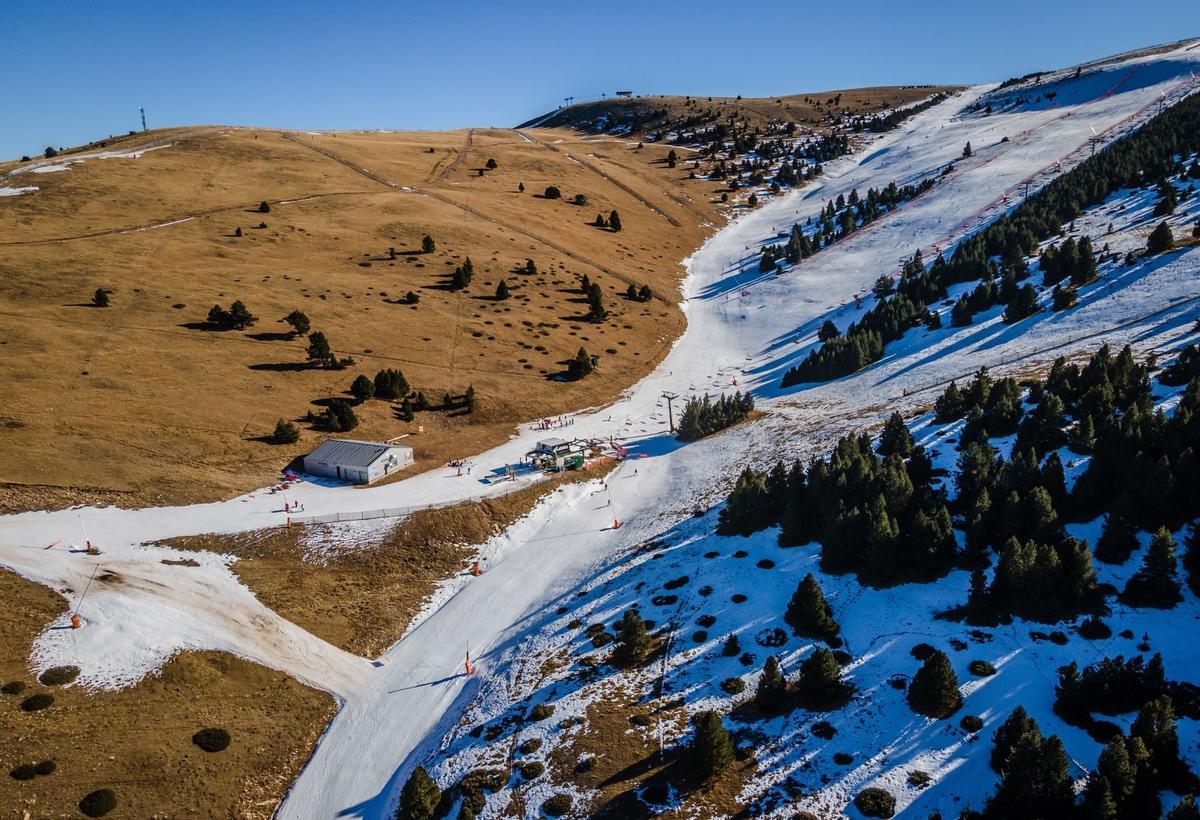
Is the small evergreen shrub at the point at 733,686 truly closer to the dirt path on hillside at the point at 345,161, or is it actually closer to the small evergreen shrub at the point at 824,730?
Result: the small evergreen shrub at the point at 824,730

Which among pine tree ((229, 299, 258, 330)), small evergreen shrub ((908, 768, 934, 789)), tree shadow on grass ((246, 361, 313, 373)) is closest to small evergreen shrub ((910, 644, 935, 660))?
small evergreen shrub ((908, 768, 934, 789))

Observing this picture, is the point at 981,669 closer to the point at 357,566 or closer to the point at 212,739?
the point at 212,739

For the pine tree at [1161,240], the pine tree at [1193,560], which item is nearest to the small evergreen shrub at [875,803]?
the pine tree at [1193,560]

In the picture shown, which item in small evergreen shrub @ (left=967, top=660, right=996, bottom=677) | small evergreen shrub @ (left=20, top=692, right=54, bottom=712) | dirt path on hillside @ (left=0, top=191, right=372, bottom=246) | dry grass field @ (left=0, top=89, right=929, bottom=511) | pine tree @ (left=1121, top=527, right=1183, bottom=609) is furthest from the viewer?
dirt path on hillside @ (left=0, top=191, right=372, bottom=246)

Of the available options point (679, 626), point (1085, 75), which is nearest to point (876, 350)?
point (679, 626)

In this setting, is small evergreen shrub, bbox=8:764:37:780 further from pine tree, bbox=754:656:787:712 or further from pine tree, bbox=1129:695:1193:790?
pine tree, bbox=1129:695:1193:790

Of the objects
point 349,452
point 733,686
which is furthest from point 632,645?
point 349,452
